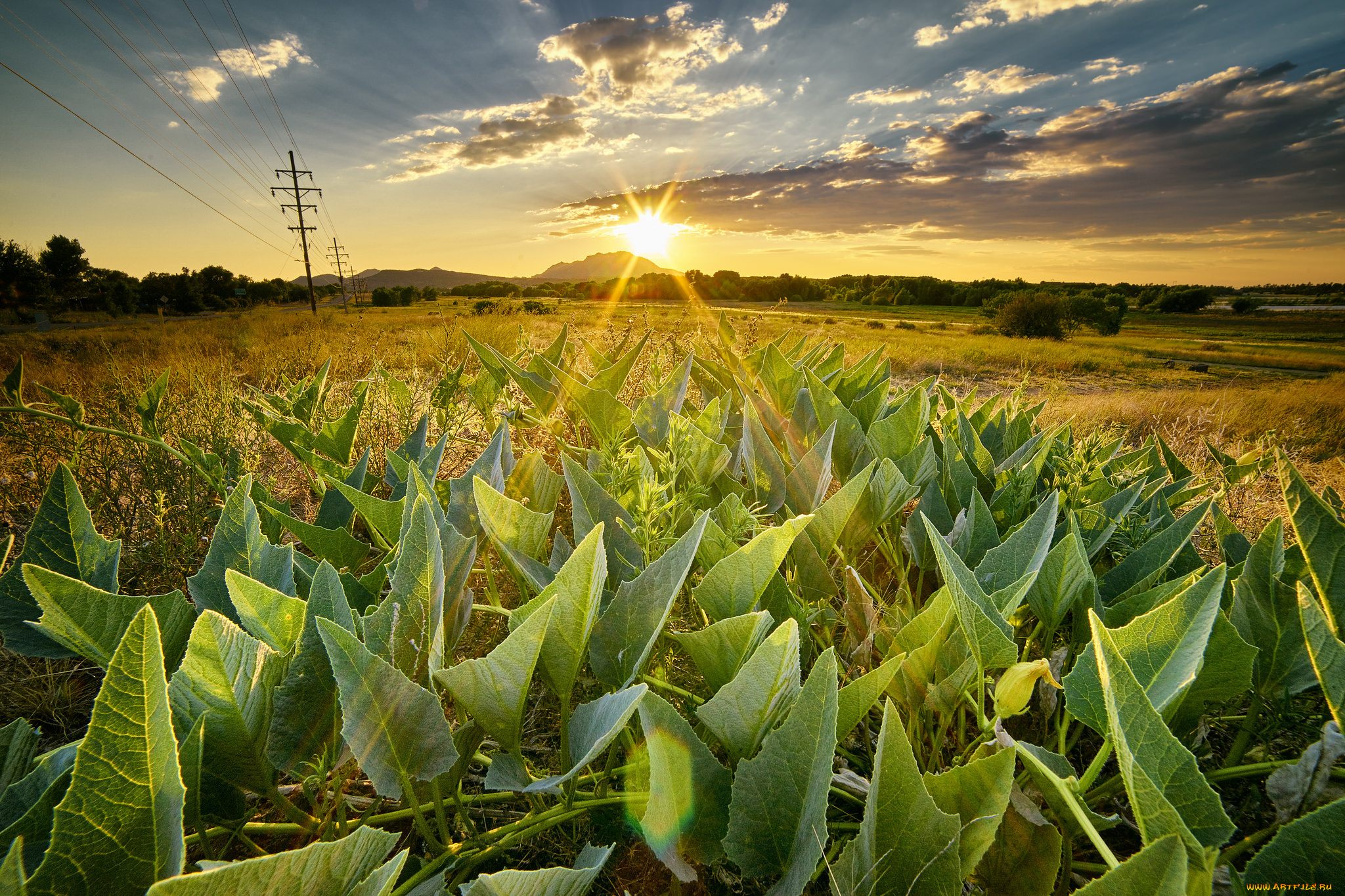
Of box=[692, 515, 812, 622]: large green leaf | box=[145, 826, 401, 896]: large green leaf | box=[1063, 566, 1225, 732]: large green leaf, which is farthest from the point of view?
box=[692, 515, 812, 622]: large green leaf

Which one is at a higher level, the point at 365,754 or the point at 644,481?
the point at 644,481

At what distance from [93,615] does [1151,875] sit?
38.6 inches

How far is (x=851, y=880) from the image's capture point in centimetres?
49

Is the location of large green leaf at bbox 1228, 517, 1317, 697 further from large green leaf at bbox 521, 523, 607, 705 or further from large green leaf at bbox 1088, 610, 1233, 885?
large green leaf at bbox 521, 523, 607, 705

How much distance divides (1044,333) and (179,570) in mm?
44139

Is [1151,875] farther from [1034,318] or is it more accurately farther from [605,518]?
[1034,318]

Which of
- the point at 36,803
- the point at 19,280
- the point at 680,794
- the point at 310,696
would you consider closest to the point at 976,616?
the point at 680,794

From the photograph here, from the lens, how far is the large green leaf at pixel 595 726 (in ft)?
1.54

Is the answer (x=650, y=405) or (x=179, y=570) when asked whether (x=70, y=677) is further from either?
(x=650, y=405)

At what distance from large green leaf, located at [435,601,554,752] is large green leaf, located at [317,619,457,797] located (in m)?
0.03

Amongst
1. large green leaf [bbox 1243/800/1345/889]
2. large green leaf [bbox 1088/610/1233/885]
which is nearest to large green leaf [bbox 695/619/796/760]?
large green leaf [bbox 1088/610/1233/885]

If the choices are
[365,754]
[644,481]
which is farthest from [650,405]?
[365,754]

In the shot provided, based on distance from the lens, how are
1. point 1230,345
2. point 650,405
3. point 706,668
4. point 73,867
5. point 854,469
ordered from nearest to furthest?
1. point 73,867
2. point 706,668
3. point 854,469
4. point 650,405
5. point 1230,345

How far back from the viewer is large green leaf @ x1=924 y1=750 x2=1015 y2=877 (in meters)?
0.47
